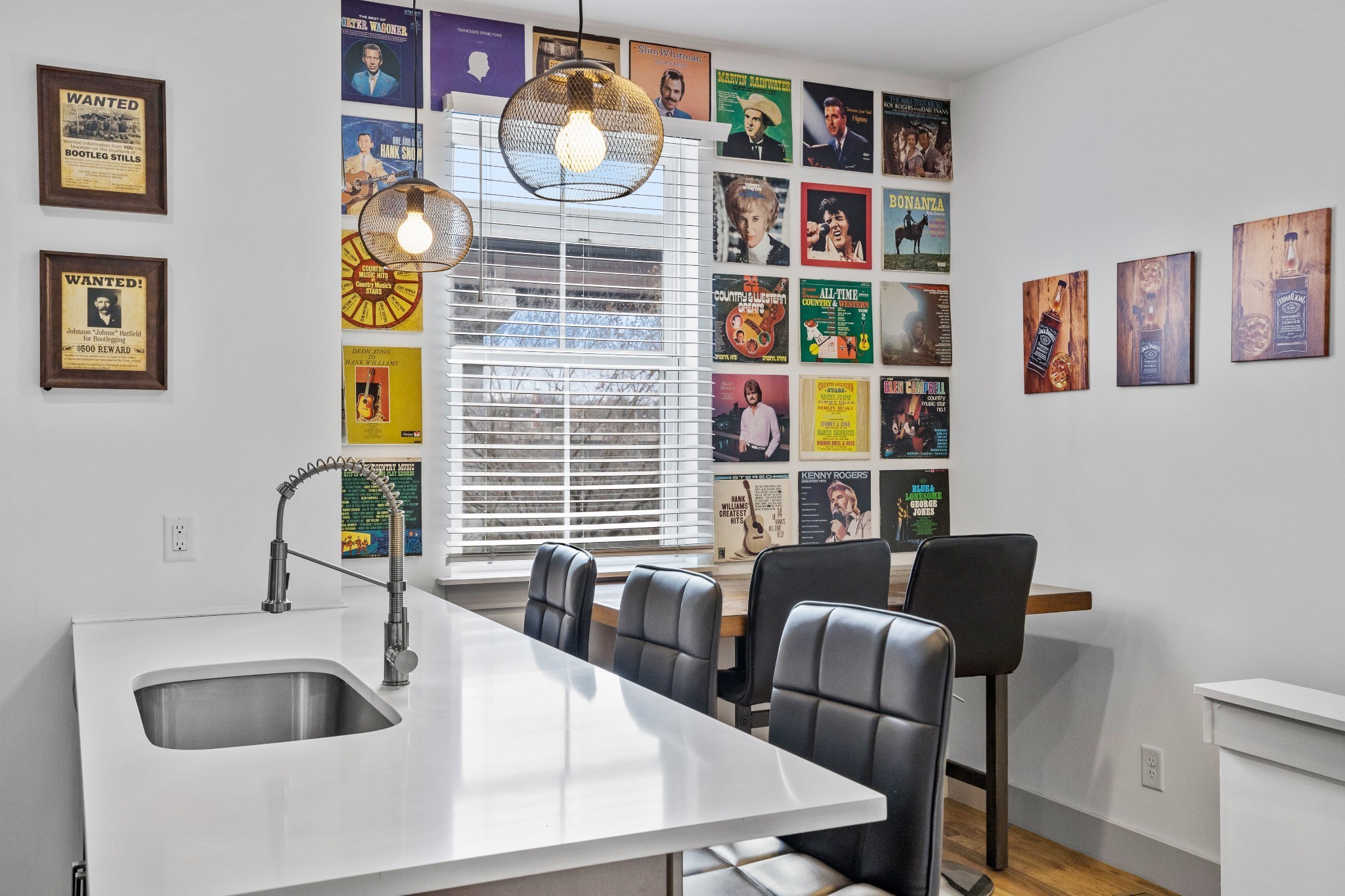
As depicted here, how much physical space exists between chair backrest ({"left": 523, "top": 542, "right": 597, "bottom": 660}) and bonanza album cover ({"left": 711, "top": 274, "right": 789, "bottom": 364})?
3.91 ft

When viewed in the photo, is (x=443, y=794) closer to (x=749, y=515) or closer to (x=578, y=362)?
(x=578, y=362)

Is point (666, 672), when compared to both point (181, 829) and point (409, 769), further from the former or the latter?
point (181, 829)

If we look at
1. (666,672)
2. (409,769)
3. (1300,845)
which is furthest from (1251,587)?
(409,769)

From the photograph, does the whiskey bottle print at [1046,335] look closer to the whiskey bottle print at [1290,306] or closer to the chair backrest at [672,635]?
the whiskey bottle print at [1290,306]

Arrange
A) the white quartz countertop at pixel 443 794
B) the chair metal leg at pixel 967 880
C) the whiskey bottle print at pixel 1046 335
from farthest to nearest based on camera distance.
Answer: the whiskey bottle print at pixel 1046 335 → the chair metal leg at pixel 967 880 → the white quartz countertop at pixel 443 794

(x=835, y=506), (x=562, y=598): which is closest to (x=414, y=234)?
(x=562, y=598)

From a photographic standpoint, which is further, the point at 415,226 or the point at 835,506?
the point at 835,506

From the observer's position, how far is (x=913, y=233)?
12.9ft

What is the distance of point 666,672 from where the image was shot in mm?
2045

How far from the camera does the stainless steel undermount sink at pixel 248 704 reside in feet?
5.96

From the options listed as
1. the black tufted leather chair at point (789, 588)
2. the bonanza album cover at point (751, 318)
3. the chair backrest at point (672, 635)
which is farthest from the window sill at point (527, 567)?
the chair backrest at point (672, 635)

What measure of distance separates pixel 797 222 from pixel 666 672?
2.15 metres

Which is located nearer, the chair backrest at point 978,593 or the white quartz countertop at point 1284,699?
the white quartz countertop at point 1284,699

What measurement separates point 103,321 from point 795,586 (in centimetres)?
170
